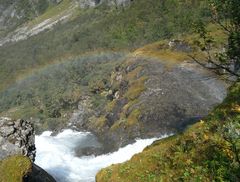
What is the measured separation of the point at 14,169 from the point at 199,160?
896cm

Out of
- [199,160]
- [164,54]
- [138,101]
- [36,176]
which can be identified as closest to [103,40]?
[164,54]

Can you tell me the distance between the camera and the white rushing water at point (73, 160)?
180ft

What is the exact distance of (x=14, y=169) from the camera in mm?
20422

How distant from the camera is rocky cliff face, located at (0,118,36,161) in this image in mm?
41969

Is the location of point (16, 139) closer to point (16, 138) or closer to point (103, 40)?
point (16, 138)

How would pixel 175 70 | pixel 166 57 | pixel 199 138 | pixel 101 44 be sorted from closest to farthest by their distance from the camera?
pixel 199 138, pixel 175 70, pixel 166 57, pixel 101 44

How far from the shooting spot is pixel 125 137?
6794 centimetres

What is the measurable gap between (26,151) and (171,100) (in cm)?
3355

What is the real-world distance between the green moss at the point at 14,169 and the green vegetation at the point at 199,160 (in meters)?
3.99

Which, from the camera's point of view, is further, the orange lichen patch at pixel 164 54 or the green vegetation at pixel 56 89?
the green vegetation at pixel 56 89

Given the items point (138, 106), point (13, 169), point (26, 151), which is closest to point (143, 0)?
point (138, 106)

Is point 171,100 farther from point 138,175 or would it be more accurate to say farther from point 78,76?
point 78,76

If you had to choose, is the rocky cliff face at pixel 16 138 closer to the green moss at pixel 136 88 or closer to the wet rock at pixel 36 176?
the wet rock at pixel 36 176

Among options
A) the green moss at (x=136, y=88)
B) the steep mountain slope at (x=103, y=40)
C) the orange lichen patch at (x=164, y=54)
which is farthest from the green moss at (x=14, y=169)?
the steep mountain slope at (x=103, y=40)
